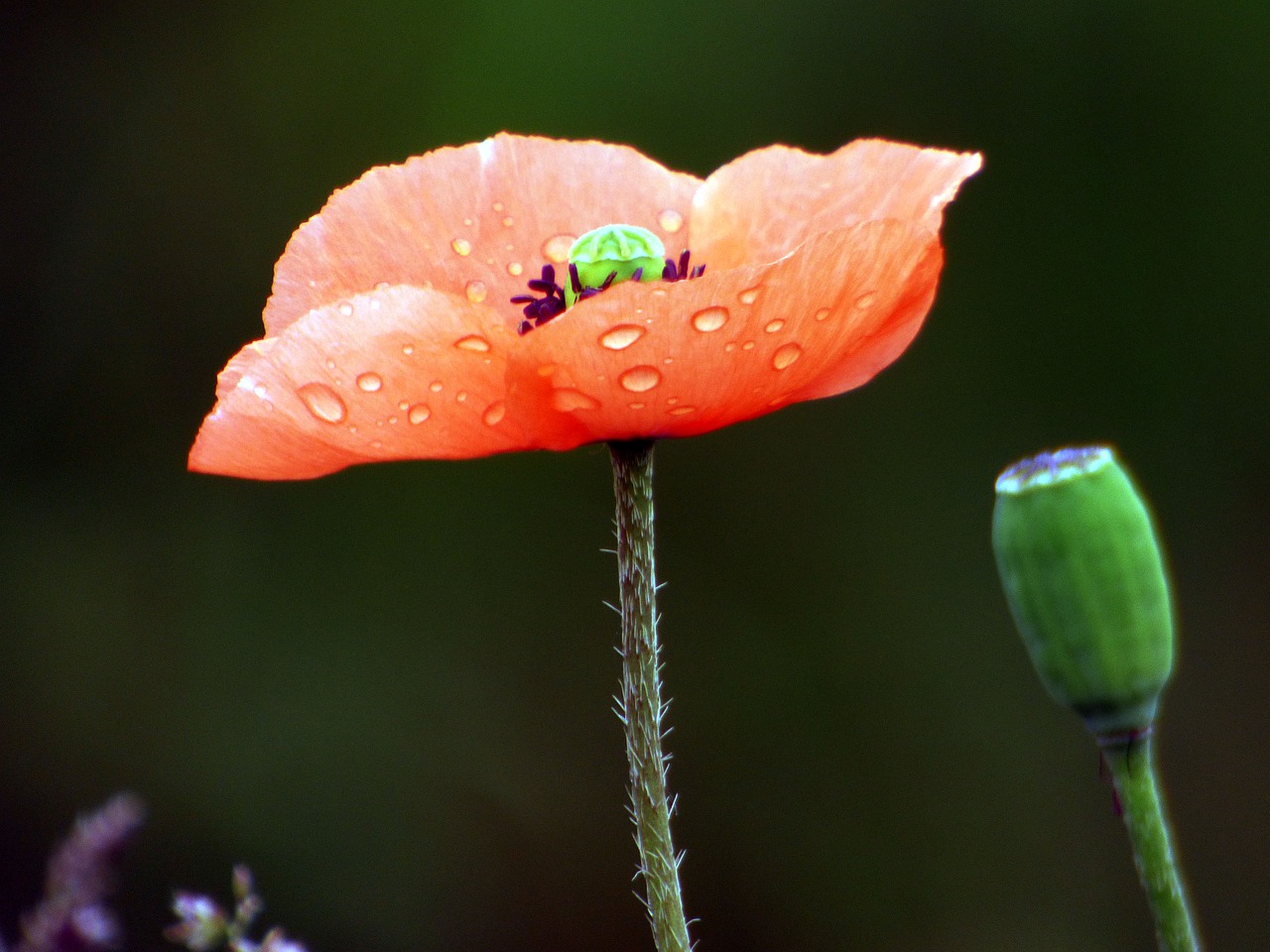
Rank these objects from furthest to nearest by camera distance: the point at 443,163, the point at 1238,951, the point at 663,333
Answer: the point at 1238,951 < the point at 443,163 < the point at 663,333

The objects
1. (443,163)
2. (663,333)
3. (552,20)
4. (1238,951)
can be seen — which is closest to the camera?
(663,333)

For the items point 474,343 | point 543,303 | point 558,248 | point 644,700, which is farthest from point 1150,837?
point 558,248

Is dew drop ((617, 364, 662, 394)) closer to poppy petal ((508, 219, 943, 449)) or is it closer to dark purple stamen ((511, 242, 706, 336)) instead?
poppy petal ((508, 219, 943, 449))

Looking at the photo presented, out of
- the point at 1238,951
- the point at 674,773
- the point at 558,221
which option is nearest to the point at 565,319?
the point at 558,221

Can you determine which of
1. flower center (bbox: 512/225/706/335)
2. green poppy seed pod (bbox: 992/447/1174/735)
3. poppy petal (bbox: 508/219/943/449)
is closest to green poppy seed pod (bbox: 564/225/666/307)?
flower center (bbox: 512/225/706/335)

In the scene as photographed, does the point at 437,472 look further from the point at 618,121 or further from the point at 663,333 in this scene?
the point at 663,333

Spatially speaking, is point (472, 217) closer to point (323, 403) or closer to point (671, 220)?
point (671, 220)
